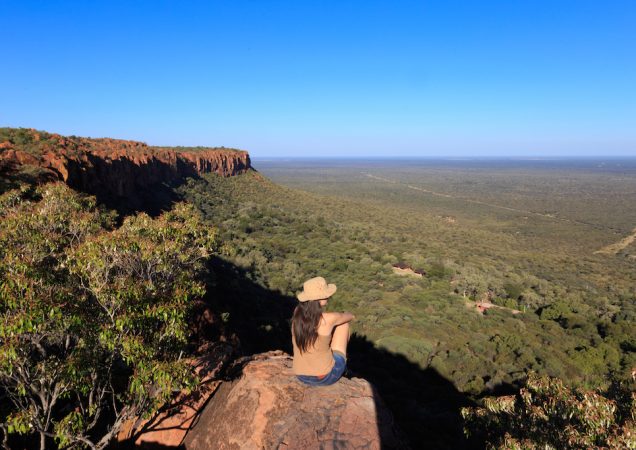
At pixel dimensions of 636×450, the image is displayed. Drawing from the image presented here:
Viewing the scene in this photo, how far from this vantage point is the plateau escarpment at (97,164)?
18.9m

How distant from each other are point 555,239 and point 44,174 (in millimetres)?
63536

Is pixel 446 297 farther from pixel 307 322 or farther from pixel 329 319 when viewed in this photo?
pixel 307 322

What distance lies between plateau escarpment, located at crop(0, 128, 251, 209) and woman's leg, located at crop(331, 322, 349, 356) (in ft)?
58.9

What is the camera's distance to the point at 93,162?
24.3 m

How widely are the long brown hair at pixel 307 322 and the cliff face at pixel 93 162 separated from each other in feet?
60.6

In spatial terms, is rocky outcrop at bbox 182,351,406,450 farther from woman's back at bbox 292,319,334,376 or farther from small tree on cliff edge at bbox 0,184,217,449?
small tree on cliff edge at bbox 0,184,217,449

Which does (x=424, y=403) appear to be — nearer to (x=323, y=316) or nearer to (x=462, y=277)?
(x=323, y=316)

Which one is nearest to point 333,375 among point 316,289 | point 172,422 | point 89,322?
point 316,289

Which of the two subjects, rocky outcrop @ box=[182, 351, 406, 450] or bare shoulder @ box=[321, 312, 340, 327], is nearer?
bare shoulder @ box=[321, 312, 340, 327]

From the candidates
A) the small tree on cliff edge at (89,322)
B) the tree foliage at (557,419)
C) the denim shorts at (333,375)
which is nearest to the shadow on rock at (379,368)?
the denim shorts at (333,375)

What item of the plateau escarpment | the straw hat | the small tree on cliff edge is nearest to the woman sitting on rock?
the straw hat

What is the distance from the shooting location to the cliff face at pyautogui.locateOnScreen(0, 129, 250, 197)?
19.2 m

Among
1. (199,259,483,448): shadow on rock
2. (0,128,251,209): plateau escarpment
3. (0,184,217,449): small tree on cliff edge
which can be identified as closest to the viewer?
(0,184,217,449): small tree on cliff edge

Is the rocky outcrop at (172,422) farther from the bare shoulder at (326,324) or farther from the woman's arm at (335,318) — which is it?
the woman's arm at (335,318)
